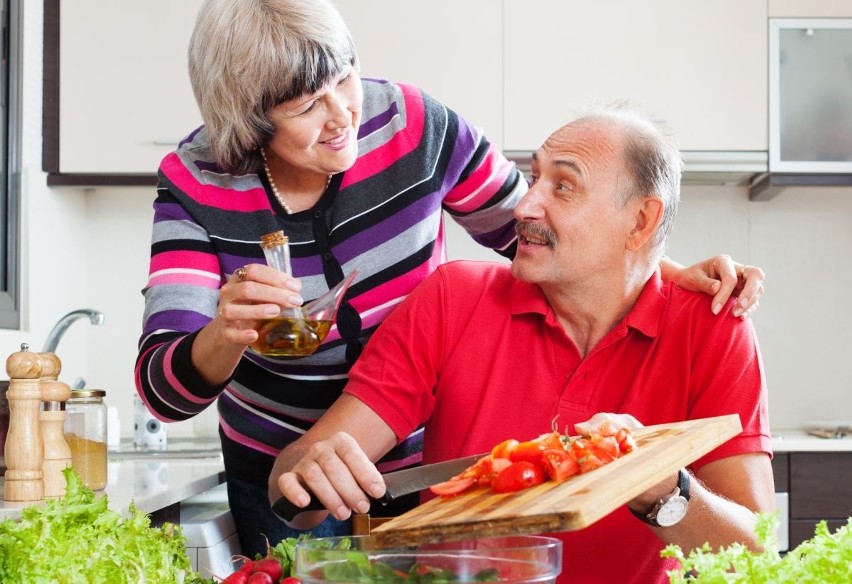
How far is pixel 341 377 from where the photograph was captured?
1.78 m

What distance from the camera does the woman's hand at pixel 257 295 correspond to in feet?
4.09

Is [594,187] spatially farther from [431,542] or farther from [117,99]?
[117,99]

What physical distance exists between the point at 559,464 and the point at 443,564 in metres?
0.20

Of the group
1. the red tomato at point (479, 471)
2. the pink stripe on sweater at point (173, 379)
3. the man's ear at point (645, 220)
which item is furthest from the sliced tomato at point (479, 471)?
the man's ear at point (645, 220)

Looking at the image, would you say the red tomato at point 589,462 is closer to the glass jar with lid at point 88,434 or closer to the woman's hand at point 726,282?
the woman's hand at point 726,282

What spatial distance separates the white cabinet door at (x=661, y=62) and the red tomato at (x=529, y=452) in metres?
2.18

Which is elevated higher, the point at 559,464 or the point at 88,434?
the point at 559,464

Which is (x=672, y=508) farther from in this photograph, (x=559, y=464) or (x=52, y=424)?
(x=52, y=424)

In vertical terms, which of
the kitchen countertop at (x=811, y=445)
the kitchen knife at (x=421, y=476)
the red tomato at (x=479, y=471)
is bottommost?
the kitchen countertop at (x=811, y=445)

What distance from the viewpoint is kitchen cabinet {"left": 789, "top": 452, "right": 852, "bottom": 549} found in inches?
114

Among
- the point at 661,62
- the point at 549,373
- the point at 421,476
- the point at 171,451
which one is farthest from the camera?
the point at 661,62

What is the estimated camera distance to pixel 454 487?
3.59 feet

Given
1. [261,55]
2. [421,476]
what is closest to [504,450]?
Answer: [421,476]

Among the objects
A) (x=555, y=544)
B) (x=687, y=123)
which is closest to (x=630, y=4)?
(x=687, y=123)
